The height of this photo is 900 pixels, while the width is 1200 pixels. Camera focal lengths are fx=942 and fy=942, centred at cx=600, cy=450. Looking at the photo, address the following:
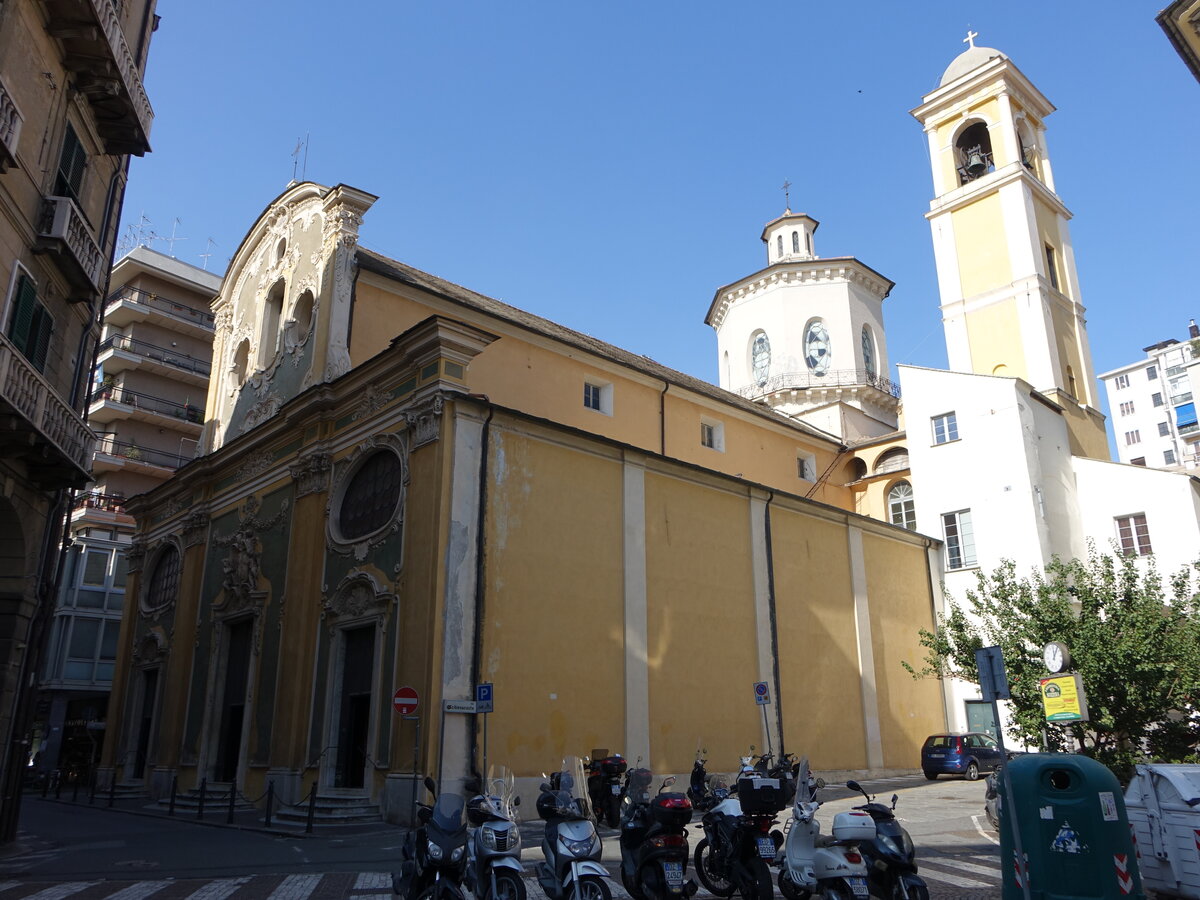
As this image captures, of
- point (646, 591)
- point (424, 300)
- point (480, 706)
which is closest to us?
point (480, 706)

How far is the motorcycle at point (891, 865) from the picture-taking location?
749 centimetres

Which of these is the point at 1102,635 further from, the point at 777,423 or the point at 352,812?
the point at 777,423

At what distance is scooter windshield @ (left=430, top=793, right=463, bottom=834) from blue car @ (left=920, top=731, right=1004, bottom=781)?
17.7 meters

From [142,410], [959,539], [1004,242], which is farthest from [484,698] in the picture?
[142,410]

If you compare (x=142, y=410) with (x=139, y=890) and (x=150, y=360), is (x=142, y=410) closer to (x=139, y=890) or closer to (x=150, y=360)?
(x=150, y=360)

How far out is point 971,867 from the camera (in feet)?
34.2

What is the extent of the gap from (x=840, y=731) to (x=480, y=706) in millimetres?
11331

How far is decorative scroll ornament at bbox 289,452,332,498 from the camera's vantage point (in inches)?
814

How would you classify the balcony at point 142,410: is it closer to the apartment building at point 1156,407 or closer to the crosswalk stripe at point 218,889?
the crosswalk stripe at point 218,889

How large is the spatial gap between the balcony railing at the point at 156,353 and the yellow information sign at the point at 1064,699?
35139mm

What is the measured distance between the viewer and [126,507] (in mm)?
29516

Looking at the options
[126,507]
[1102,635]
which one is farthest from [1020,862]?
[126,507]

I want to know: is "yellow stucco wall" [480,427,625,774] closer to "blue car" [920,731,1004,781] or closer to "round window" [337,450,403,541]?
"round window" [337,450,403,541]

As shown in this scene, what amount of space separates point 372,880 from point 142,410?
33053 mm
